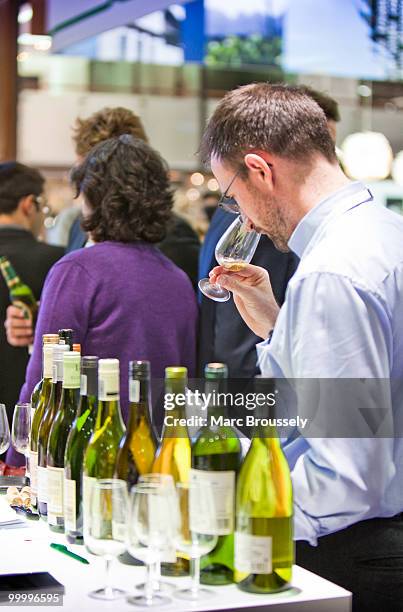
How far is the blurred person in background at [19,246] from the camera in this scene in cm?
355

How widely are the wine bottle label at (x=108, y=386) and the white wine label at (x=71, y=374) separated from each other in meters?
0.14

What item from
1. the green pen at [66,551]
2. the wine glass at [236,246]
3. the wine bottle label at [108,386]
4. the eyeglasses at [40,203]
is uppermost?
the eyeglasses at [40,203]

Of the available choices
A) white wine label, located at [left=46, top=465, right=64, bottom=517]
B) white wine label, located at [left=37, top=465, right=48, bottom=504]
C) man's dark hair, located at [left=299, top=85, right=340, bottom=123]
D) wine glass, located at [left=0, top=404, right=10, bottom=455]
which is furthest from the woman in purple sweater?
white wine label, located at [left=46, top=465, right=64, bottom=517]

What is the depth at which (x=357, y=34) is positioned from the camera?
7207 mm

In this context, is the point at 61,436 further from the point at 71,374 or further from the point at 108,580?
the point at 108,580

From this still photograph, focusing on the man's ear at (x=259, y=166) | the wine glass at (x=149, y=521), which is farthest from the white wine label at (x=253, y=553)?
the man's ear at (x=259, y=166)

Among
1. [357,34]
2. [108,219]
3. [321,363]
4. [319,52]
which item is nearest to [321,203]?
[321,363]

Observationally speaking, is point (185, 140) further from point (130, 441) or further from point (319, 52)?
point (130, 441)

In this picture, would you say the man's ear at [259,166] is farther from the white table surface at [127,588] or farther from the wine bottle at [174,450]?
the white table surface at [127,588]

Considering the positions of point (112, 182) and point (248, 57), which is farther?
point (248, 57)

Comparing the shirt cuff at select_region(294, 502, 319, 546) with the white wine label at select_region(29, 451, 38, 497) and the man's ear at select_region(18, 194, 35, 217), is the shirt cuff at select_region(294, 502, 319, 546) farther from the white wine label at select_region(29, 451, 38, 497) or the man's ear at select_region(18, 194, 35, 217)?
the man's ear at select_region(18, 194, 35, 217)

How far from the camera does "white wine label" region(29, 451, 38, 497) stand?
1962 mm

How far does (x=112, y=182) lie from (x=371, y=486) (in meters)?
1.44

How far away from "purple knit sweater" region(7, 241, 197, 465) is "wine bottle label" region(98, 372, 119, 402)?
995 mm
